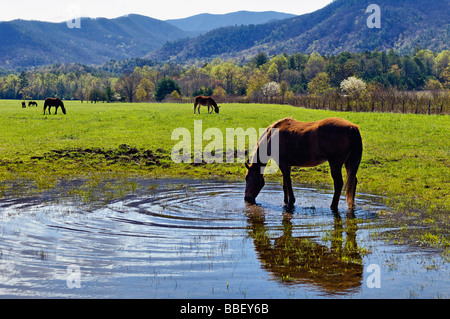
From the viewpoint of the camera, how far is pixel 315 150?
12.3m

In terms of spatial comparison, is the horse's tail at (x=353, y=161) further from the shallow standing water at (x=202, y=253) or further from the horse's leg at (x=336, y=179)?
the shallow standing water at (x=202, y=253)

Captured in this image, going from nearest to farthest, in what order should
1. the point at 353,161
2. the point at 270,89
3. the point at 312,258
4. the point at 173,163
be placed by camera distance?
the point at 312,258 → the point at 353,161 → the point at 173,163 → the point at 270,89

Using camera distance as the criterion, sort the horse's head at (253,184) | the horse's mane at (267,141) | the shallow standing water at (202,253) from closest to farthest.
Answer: the shallow standing water at (202,253), the horse's mane at (267,141), the horse's head at (253,184)

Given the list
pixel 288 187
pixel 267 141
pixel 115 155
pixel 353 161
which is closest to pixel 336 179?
pixel 353 161

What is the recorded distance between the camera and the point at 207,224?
1061cm

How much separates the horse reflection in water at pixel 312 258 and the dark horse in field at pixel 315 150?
6.09 ft

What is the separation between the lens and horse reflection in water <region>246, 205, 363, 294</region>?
7.03 meters

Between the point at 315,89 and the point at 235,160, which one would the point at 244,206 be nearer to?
the point at 235,160

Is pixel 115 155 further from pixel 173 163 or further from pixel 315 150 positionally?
pixel 315 150

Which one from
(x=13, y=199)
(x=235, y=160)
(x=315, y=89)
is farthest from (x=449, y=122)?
(x=315, y=89)

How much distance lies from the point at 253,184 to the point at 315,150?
7.32 feet

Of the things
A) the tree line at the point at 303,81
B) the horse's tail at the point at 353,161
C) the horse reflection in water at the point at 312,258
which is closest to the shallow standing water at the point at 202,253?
the horse reflection in water at the point at 312,258

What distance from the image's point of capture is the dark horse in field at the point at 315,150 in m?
11.8
